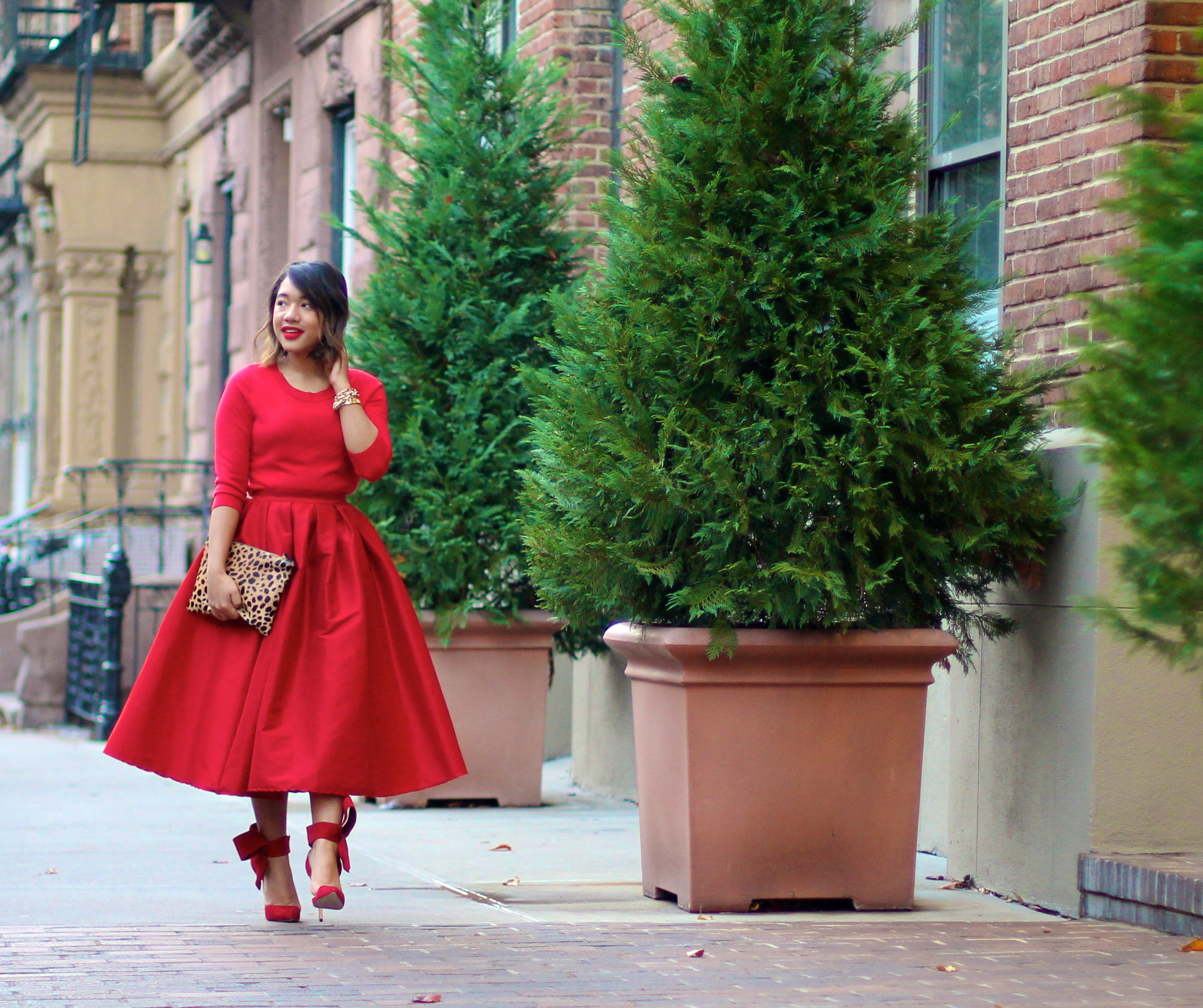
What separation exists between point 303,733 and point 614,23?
2812 millimetres

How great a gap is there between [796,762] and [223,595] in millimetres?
1786

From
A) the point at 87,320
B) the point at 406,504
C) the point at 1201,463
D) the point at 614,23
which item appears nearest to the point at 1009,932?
the point at 1201,463

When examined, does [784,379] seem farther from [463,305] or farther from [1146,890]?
[463,305]

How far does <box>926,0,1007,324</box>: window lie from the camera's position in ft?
22.8

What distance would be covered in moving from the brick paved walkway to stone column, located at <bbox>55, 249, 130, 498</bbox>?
17.2 metres

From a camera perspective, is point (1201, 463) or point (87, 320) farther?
point (87, 320)

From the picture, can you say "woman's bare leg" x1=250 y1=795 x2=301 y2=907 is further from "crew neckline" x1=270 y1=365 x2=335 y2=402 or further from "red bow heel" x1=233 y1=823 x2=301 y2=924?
"crew neckline" x1=270 y1=365 x2=335 y2=402

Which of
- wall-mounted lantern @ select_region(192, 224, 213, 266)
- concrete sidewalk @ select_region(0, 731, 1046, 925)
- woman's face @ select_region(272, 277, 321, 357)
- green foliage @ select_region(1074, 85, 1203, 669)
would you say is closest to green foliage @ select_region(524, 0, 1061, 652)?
woman's face @ select_region(272, 277, 321, 357)

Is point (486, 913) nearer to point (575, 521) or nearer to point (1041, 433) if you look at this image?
point (575, 521)

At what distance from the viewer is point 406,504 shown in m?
8.66

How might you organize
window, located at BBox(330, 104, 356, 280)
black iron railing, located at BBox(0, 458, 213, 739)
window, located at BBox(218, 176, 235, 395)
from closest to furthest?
black iron railing, located at BBox(0, 458, 213, 739), window, located at BBox(330, 104, 356, 280), window, located at BBox(218, 176, 235, 395)

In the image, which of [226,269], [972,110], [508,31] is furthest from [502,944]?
[226,269]

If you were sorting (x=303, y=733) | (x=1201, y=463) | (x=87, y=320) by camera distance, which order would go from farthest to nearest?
(x=87, y=320)
(x=303, y=733)
(x=1201, y=463)

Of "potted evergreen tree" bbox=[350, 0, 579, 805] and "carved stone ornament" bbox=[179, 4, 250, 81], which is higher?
"carved stone ornament" bbox=[179, 4, 250, 81]
